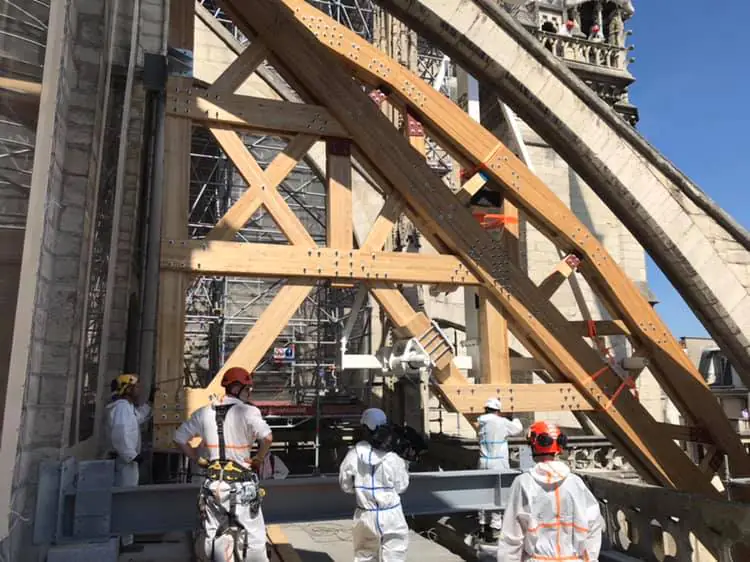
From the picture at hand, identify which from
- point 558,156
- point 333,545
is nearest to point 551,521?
point 333,545

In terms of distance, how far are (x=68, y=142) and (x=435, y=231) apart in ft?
11.2

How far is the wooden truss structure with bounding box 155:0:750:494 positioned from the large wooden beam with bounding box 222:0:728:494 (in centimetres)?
1

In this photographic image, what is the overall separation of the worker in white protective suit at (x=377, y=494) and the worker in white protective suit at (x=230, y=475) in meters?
0.71

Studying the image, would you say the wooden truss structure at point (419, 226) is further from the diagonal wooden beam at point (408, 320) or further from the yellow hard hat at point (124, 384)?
the yellow hard hat at point (124, 384)

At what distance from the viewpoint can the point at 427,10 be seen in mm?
5293

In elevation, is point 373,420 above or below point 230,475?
above

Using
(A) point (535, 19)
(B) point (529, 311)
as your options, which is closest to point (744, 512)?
(B) point (529, 311)

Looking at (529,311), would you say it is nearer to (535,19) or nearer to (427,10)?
(427,10)

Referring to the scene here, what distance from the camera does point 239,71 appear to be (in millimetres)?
5883

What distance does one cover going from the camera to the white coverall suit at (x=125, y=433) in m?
5.38

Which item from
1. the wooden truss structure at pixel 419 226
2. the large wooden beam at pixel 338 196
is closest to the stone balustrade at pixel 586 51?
the wooden truss structure at pixel 419 226

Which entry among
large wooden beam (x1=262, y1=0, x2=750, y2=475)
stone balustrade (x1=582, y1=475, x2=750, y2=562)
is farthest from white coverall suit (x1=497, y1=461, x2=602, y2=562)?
large wooden beam (x1=262, y1=0, x2=750, y2=475)

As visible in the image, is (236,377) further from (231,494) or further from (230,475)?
(231,494)

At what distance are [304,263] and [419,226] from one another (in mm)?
1388
